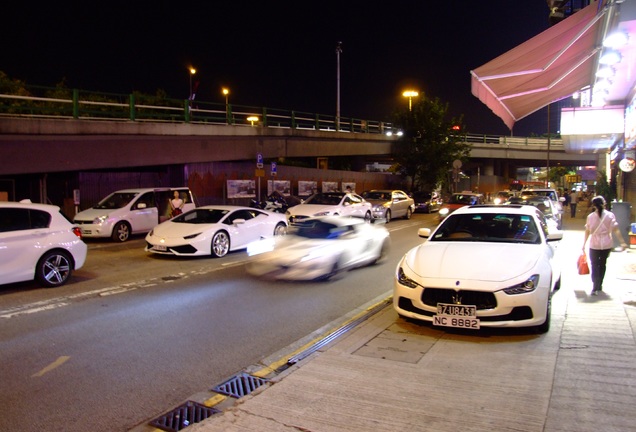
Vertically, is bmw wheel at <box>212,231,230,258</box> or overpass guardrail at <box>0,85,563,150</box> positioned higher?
overpass guardrail at <box>0,85,563,150</box>

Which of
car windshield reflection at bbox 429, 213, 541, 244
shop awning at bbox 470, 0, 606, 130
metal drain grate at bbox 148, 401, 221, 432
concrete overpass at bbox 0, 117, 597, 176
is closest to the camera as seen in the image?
metal drain grate at bbox 148, 401, 221, 432

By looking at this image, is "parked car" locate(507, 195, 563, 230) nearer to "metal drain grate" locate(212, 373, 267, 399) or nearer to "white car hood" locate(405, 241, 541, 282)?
"white car hood" locate(405, 241, 541, 282)

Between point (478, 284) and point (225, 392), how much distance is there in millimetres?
3040

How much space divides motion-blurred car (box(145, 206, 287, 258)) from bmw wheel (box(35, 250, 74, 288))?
278 centimetres

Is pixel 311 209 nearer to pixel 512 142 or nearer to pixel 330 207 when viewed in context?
pixel 330 207

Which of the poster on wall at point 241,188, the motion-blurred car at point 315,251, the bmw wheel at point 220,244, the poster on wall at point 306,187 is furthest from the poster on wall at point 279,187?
the motion-blurred car at point 315,251

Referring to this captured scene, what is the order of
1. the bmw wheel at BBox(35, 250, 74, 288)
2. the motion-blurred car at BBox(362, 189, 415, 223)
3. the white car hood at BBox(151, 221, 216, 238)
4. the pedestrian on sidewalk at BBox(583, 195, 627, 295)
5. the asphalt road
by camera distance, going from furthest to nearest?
the motion-blurred car at BBox(362, 189, 415, 223) → the white car hood at BBox(151, 221, 216, 238) → the bmw wheel at BBox(35, 250, 74, 288) → the pedestrian on sidewalk at BBox(583, 195, 627, 295) → the asphalt road

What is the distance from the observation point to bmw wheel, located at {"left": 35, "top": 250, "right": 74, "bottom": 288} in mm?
9062

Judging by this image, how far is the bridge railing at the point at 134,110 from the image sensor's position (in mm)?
18594

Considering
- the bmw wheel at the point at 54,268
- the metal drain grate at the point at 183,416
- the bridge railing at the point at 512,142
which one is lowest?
the metal drain grate at the point at 183,416

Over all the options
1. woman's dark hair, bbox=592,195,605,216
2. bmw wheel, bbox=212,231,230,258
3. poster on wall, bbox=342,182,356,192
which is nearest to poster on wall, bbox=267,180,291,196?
poster on wall, bbox=342,182,356,192

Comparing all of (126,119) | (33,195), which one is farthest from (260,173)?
(33,195)

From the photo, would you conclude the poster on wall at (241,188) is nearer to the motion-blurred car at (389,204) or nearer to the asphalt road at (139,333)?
the motion-blurred car at (389,204)

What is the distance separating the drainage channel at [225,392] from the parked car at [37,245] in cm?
566
